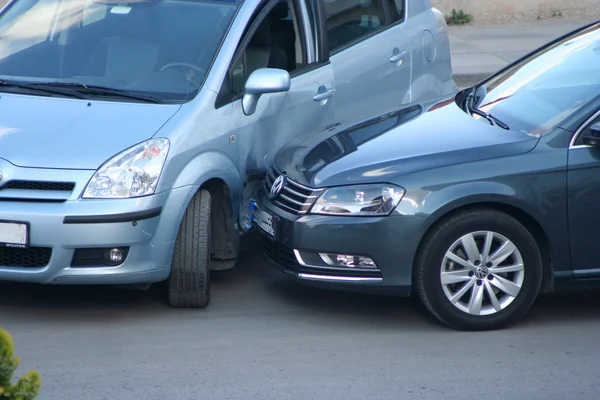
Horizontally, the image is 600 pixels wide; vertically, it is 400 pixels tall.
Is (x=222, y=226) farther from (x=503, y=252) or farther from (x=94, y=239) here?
(x=503, y=252)

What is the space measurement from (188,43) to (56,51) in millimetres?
790

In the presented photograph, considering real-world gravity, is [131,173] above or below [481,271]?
above

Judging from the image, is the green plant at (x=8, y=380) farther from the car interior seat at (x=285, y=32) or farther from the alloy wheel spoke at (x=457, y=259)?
the car interior seat at (x=285, y=32)

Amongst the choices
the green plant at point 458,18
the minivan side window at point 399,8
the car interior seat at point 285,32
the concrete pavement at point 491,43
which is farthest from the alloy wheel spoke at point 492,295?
the green plant at point 458,18

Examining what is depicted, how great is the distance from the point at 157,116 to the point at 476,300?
1.89 m

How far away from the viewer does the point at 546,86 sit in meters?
5.84

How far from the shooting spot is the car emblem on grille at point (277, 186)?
Result: 18.2 feet

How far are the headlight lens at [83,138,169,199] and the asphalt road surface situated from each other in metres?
0.73

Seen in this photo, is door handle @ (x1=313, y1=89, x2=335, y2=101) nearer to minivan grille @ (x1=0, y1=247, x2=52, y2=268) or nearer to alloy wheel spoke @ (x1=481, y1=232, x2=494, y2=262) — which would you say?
alloy wheel spoke @ (x1=481, y1=232, x2=494, y2=262)

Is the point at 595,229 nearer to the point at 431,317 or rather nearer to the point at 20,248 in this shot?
the point at 431,317

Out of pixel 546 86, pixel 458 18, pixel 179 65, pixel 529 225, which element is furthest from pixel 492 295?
pixel 458 18

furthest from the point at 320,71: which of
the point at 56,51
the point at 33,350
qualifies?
the point at 33,350

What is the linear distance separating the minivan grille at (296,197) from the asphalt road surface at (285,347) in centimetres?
60

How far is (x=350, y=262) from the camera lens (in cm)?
519
